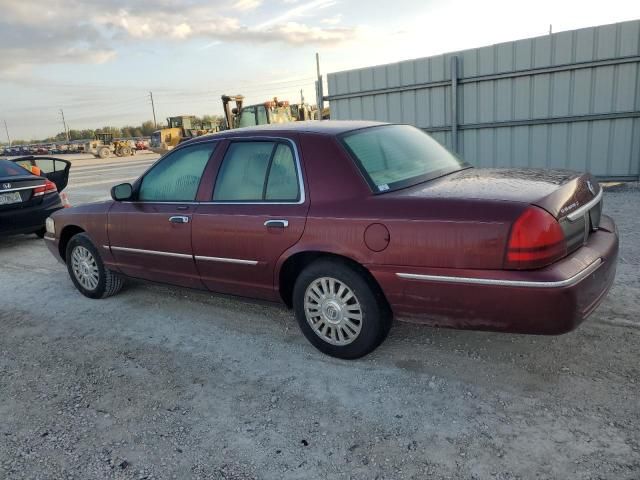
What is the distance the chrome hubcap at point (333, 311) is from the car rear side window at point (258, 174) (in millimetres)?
632

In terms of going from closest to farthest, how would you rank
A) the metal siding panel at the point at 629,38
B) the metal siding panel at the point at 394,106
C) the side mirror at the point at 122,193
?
the side mirror at the point at 122,193, the metal siding panel at the point at 629,38, the metal siding panel at the point at 394,106

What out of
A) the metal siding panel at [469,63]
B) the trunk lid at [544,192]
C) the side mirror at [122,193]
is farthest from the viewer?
the metal siding panel at [469,63]

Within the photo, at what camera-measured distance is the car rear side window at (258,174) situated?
3502 mm

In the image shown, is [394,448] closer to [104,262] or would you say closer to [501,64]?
[104,262]

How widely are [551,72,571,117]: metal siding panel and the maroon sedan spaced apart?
20.5ft

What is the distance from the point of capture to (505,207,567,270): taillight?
8.50 feet

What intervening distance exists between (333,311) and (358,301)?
23cm

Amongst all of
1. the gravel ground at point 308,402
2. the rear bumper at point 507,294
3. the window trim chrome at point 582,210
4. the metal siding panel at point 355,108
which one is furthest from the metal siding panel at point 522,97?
the rear bumper at point 507,294

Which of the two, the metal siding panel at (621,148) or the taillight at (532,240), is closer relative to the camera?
the taillight at (532,240)

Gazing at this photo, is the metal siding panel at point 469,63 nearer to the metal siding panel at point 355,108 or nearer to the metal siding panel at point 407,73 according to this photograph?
the metal siding panel at point 407,73

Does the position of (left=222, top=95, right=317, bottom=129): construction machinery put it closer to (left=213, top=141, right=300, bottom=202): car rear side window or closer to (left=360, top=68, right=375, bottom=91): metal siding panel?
(left=360, top=68, right=375, bottom=91): metal siding panel

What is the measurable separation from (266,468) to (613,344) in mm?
2421

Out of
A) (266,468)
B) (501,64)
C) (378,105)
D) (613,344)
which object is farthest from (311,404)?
(378,105)

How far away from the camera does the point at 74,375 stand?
138 inches
